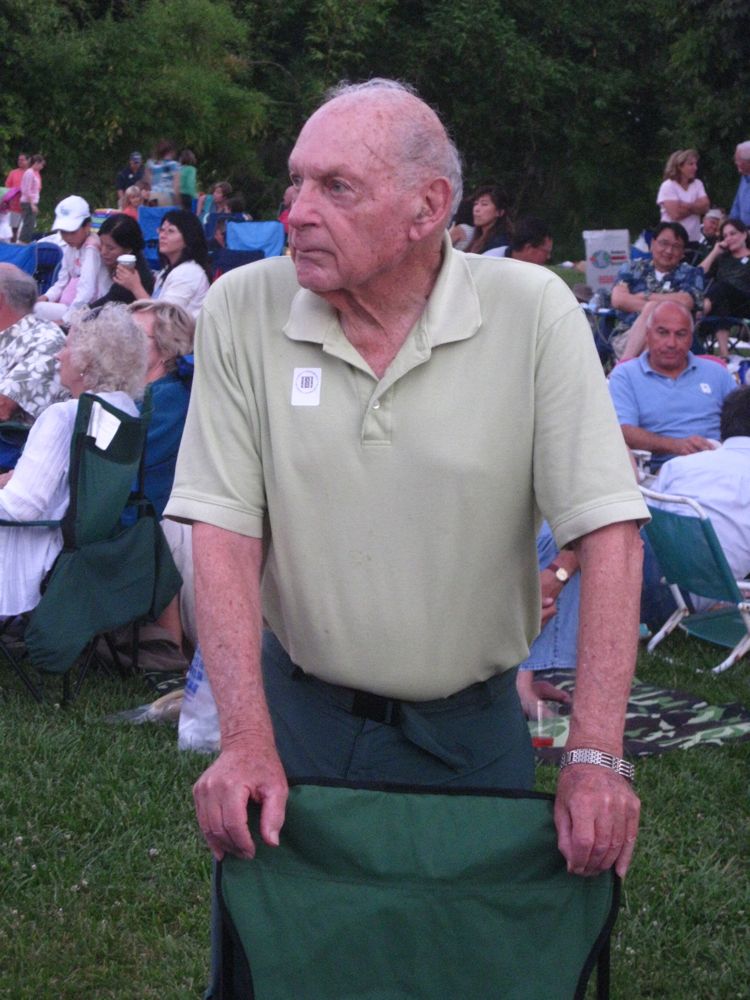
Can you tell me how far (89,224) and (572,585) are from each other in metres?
7.12

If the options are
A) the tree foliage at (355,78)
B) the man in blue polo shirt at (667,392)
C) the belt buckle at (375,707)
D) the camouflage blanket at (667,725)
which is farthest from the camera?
the tree foliage at (355,78)

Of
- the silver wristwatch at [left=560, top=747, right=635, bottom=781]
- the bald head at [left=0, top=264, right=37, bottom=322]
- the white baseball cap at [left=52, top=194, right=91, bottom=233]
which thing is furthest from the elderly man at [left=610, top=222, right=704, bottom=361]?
the silver wristwatch at [left=560, top=747, right=635, bottom=781]

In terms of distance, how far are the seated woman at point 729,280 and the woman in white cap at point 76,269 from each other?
4997mm

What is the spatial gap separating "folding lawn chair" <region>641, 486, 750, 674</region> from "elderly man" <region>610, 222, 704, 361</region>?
4784 millimetres

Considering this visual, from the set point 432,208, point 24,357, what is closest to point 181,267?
point 24,357

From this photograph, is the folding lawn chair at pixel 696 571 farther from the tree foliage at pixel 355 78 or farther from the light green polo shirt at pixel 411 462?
the tree foliage at pixel 355 78

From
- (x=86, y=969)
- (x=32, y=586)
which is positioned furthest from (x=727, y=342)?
(x=86, y=969)

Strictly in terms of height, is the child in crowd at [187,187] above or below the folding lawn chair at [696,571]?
above

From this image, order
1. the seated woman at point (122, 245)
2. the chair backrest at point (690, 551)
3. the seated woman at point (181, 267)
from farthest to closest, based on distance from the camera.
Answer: the seated woman at point (122, 245)
the seated woman at point (181, 267)
the chair backrest at point (690, 551)

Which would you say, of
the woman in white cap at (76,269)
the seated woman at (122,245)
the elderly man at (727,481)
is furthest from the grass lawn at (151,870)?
the woman in white cap at (76,269)

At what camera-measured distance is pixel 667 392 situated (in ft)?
24.9

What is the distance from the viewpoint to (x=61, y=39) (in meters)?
29.6

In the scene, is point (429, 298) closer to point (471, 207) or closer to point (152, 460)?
point (152, 460)

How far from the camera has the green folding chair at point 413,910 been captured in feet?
6.11
